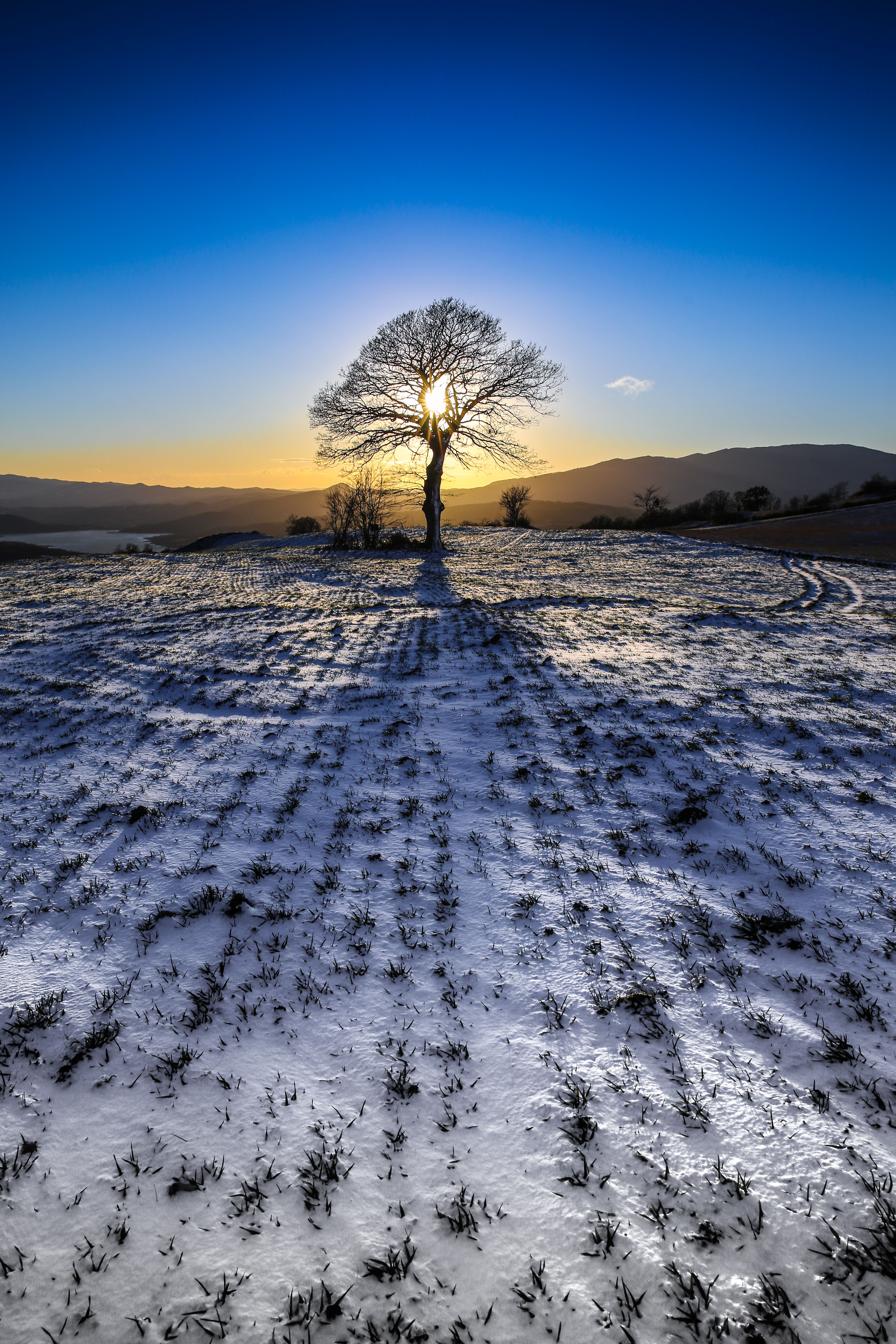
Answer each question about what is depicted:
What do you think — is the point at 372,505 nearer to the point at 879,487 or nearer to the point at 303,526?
the point at 303,526

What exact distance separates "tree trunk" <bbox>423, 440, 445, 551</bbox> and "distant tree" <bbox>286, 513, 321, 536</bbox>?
20.3 meters

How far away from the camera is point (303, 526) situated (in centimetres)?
4881

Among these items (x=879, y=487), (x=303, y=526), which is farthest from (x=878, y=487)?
(x=303, y=526)

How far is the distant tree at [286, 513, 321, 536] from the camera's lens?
159ft

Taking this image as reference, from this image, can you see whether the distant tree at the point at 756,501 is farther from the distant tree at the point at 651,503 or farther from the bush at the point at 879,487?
the bush at the point at 879,487

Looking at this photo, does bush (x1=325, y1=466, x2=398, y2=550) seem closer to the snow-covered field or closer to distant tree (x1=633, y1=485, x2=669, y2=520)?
the snow-covered field

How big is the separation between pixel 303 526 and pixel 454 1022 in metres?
49.8

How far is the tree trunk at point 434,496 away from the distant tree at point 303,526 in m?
20.3

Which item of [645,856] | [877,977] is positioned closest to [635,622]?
[645,856]

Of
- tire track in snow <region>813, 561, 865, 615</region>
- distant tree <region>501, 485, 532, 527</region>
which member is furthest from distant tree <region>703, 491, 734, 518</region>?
tire track in snow <region>813, 561, 865, 615</region>

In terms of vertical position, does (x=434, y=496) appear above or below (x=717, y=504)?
below

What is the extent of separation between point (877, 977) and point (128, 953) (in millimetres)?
5501

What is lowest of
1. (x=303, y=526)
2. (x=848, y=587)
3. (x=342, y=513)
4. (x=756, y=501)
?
(x=848, y=587)

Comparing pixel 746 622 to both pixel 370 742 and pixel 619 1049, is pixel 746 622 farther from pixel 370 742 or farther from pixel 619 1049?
pixel 619 1049
